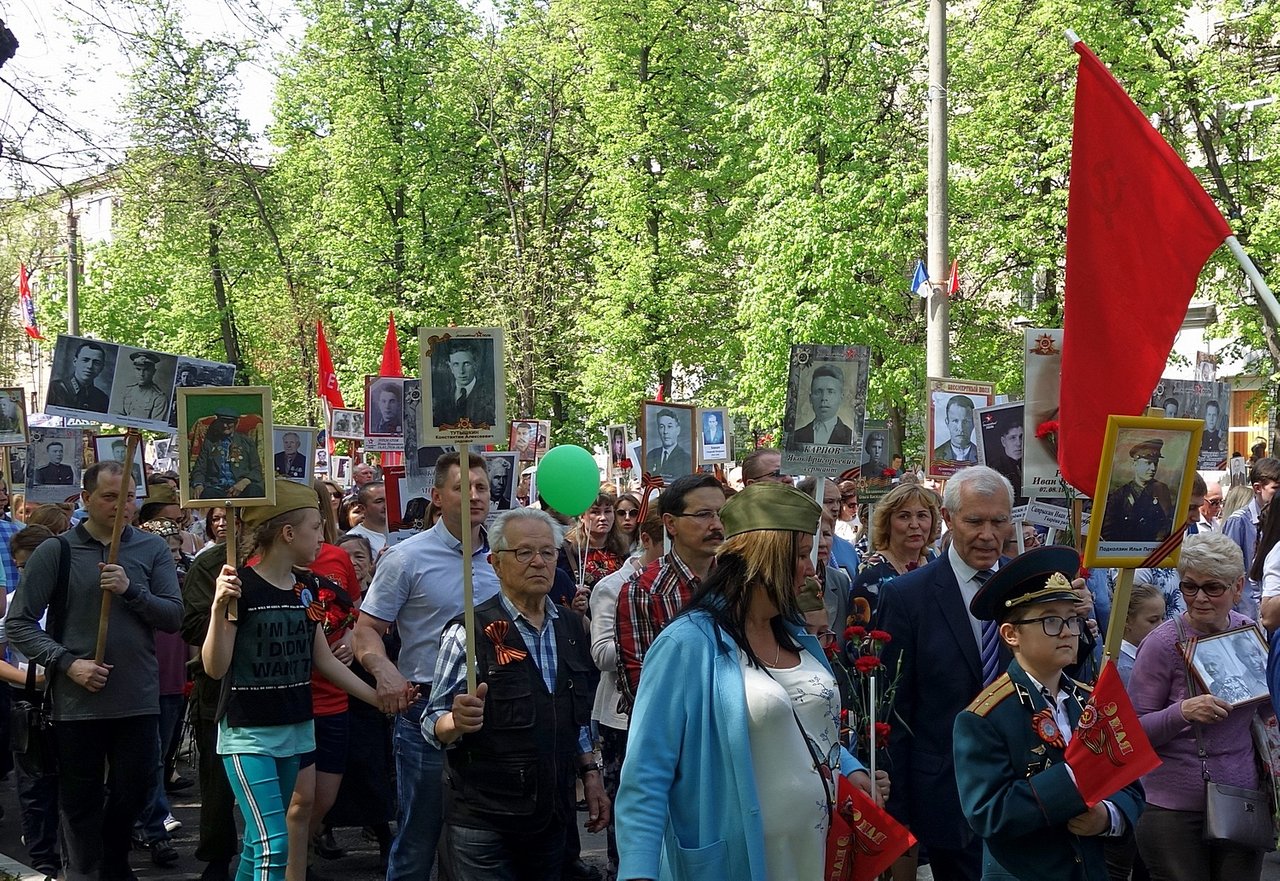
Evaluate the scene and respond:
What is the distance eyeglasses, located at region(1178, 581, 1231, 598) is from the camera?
602 centimetres

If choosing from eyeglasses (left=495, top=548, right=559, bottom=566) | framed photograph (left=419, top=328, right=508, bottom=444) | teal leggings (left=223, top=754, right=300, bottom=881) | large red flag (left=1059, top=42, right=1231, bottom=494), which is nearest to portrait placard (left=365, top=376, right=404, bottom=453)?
framed photograph (left=419, top=328, right=508, bottom=444)

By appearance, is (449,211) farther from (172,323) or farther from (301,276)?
(172,323)

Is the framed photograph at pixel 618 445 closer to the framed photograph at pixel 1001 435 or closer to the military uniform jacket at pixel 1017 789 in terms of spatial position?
the framed photograph at pixel 1001 435

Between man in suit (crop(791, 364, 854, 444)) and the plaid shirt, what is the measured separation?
1.95m

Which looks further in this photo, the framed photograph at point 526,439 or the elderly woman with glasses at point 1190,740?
the framed photograph at point 526,439

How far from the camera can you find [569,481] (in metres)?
10.6

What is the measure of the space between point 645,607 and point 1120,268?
228cm

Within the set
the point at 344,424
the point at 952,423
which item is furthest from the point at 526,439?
the point at 952,423

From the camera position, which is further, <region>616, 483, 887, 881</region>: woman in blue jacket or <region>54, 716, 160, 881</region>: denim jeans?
<region>54, 716, 160, 881</region>: denim jeans

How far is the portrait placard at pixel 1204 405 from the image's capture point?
12.6 m

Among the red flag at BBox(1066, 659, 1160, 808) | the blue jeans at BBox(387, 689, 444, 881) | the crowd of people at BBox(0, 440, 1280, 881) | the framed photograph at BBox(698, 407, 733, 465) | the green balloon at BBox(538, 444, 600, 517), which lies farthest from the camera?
the framed photograph at BBox(698, 407, 733, 465)

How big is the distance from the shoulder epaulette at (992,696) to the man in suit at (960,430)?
7485mm

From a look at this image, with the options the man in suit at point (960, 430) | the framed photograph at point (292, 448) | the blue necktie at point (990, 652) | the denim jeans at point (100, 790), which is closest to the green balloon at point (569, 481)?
the man in suit at point (960, 430)

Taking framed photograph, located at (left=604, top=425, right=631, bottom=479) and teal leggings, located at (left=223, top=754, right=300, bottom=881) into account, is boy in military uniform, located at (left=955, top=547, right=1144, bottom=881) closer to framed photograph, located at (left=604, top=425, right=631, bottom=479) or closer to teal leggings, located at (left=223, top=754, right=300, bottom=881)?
teal leggings, located at (left=223, top=754, right=300, bottom=881)
